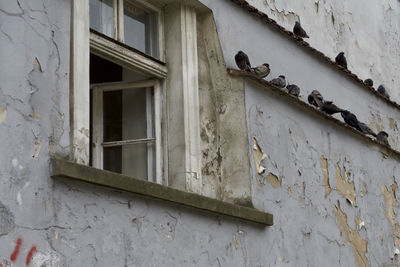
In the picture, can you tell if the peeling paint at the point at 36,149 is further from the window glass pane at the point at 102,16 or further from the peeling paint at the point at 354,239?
A: the peeling paint at the point at 354,239

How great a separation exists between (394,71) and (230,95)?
15.2ft

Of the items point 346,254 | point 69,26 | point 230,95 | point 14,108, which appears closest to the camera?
point 14,108

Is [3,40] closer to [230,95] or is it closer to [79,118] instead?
[79,118]

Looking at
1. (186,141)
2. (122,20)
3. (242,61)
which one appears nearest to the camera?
(122,20)

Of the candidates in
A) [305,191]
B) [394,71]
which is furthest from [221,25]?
[394,71]

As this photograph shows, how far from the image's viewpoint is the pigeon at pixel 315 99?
24.6ft

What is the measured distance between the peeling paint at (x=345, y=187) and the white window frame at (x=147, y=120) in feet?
7.69

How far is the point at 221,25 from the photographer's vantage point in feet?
21.5

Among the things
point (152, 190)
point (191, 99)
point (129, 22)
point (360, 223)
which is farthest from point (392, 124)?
point (152, 190)

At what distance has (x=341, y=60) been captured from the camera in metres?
8.48

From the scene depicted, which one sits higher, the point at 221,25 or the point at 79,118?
the point at 221,25

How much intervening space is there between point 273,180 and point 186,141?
39.6 inches

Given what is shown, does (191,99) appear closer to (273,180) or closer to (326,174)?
(273,180)

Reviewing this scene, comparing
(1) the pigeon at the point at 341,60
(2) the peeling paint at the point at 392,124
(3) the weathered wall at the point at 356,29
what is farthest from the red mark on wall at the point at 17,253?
(2) the peeling paint at the point at 392,124
